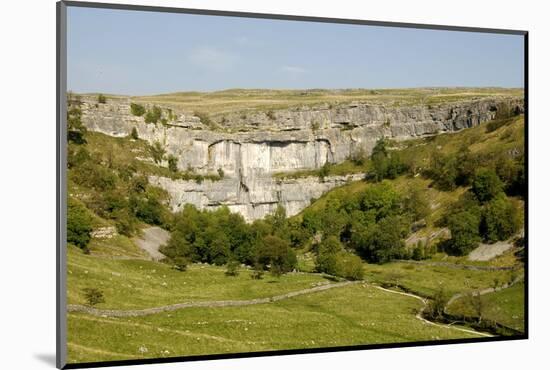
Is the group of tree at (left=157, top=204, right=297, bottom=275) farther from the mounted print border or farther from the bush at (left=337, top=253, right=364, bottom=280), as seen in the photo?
the bush at (left=337, top=253, right=364, bottom=280)

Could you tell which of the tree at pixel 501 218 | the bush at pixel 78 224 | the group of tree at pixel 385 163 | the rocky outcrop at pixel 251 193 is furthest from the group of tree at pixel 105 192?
the tree at pixel 501 218

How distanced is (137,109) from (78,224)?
220 centimetres

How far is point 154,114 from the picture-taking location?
13023 mm

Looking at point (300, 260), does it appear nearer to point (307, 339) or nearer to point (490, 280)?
point (307, 339)

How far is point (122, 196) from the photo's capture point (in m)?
12.7

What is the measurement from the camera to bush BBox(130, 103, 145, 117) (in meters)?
12.9

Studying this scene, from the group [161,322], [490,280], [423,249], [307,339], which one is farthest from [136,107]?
[490,280]

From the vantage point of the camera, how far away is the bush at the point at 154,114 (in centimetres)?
1299

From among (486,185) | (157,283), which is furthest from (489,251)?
(157,283)

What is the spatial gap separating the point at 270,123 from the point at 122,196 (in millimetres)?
2934

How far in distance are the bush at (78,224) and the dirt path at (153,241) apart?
0.93 metres

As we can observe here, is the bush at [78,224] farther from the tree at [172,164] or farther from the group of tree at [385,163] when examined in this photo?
the group of tree at [385,163]

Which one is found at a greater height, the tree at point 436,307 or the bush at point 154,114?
the bush at point 154,114

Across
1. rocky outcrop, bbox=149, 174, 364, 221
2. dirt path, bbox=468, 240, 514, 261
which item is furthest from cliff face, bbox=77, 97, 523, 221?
dirt path, bbox=468, 240, 514, 261
